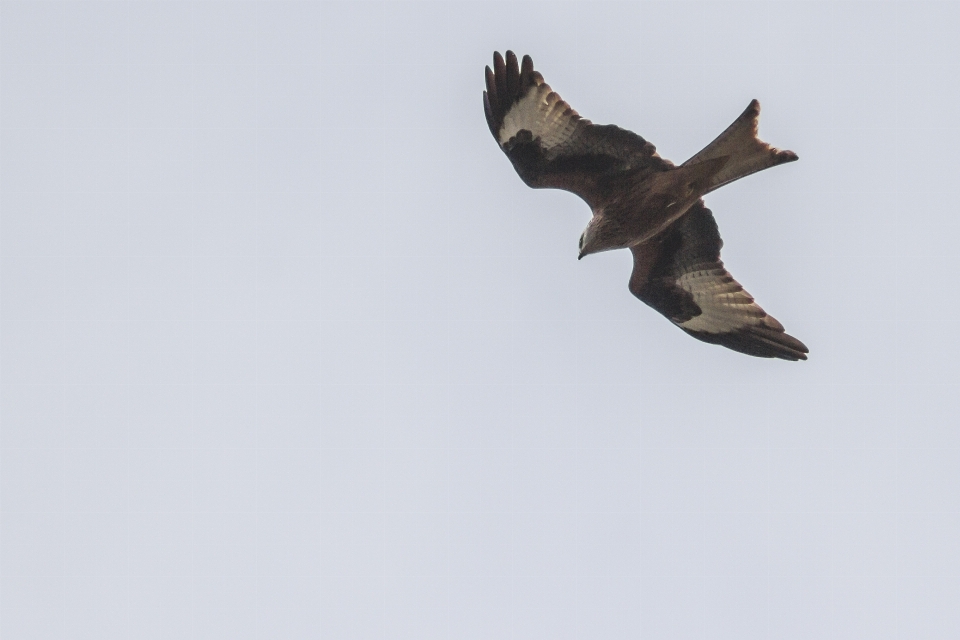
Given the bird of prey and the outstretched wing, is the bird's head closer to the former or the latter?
the bird of prey

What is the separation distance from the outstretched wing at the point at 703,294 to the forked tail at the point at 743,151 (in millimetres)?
1181

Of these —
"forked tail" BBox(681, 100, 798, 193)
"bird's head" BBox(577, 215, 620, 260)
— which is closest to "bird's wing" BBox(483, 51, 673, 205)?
"bird's head" BBox(577, 215, 620, 260)

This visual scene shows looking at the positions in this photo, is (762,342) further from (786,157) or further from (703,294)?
(786,157)

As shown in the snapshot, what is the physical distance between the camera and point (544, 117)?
9.55m

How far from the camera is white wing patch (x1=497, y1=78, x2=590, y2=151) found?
952cm

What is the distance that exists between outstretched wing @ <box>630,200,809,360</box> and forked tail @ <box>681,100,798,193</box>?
3.88 feet

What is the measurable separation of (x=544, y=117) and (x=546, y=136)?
0.16 metres

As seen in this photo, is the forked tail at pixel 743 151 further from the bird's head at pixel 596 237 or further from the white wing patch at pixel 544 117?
the white wing patch at pixel 544 117

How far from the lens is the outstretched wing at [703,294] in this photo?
1048cm

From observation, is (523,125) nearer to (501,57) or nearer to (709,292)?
(501,57)

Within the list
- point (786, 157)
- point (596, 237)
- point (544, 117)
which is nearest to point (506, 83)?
point (544, 117)

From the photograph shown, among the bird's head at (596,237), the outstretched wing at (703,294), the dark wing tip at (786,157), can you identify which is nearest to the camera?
the dark wing tip at (786,157)

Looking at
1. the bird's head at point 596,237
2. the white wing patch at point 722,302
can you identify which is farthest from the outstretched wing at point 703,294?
the bird's head at point 596,237

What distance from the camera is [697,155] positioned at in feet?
30.1
